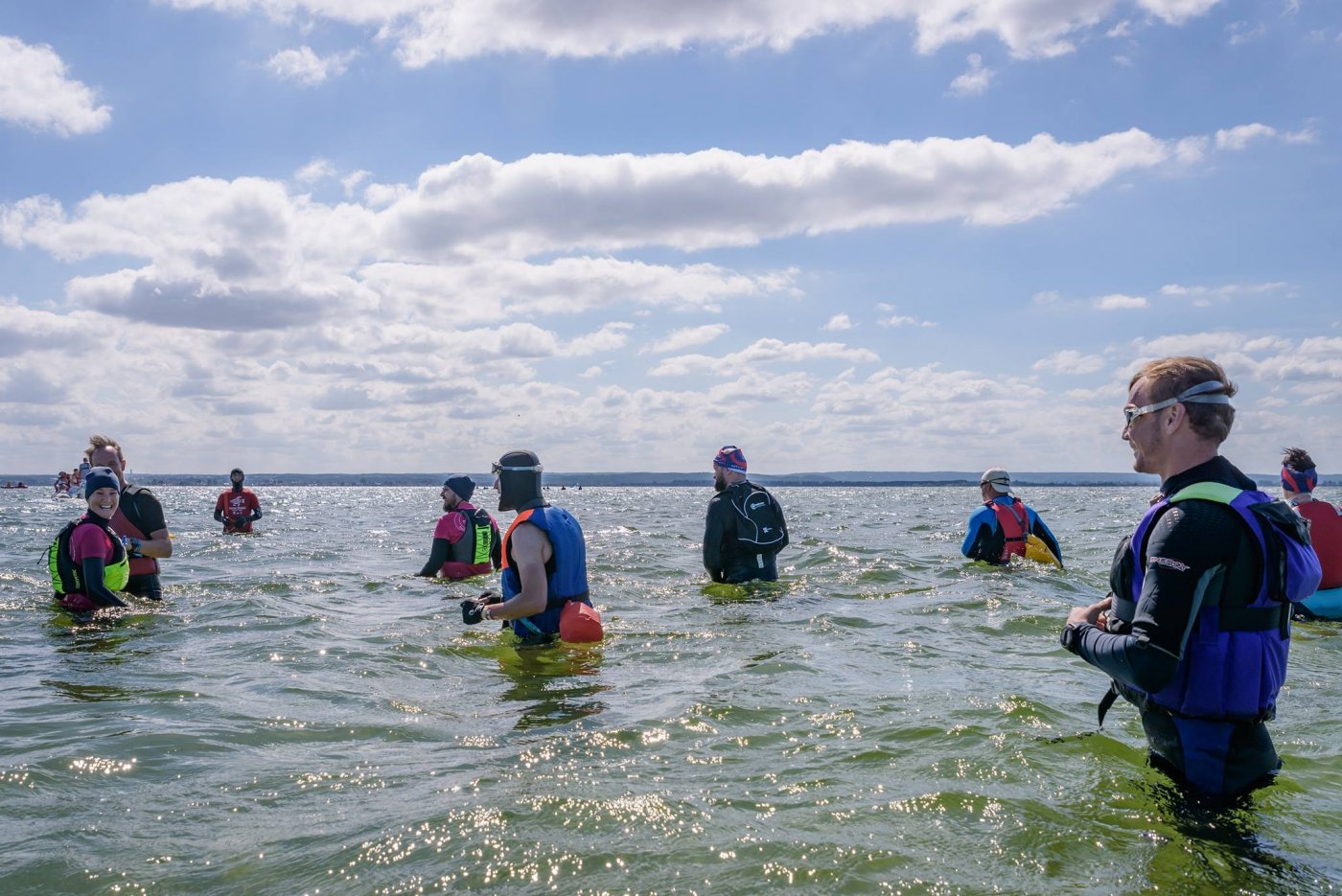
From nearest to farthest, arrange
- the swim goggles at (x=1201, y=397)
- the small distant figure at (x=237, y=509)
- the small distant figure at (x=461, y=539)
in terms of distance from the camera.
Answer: the swim goggles at (x=1201, y=397) < the small distant figure at (x=461, y=539) < the small distant figure at (x=237, y=509)

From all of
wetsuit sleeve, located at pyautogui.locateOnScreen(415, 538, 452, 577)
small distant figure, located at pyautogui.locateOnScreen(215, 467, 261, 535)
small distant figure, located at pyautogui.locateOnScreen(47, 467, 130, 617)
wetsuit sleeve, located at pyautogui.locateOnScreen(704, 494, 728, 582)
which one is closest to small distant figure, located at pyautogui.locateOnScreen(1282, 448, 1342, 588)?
wetsuit sleeve, located at pyautogui.locateOnScreen(704, 494, 728, 582)

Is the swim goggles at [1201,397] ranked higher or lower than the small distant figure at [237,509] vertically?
higher

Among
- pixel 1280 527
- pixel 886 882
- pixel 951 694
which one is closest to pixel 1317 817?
pixel 1280 527

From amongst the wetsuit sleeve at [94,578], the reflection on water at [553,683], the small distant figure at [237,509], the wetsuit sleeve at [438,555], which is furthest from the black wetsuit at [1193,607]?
the small distant figure at [237,509]

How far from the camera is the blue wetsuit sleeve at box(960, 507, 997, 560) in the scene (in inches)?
579

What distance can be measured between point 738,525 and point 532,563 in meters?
5.05

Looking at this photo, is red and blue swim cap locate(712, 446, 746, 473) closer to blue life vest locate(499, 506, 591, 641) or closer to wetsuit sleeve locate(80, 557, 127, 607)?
blue life vest locate(499, 506, 591, 641)

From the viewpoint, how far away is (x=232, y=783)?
538cm

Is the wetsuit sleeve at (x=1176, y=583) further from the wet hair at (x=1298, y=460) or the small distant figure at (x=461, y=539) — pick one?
the small distant figure at (x=461, y=539)

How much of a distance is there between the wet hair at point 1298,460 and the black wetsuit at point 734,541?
588 cm

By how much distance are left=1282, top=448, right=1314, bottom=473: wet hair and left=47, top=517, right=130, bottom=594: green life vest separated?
13.0 metres

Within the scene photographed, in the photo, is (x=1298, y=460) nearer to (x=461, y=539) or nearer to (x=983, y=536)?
(x=983, y=536)

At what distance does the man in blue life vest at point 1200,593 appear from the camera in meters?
3.64

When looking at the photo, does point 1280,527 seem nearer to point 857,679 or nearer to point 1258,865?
point 1258,865
